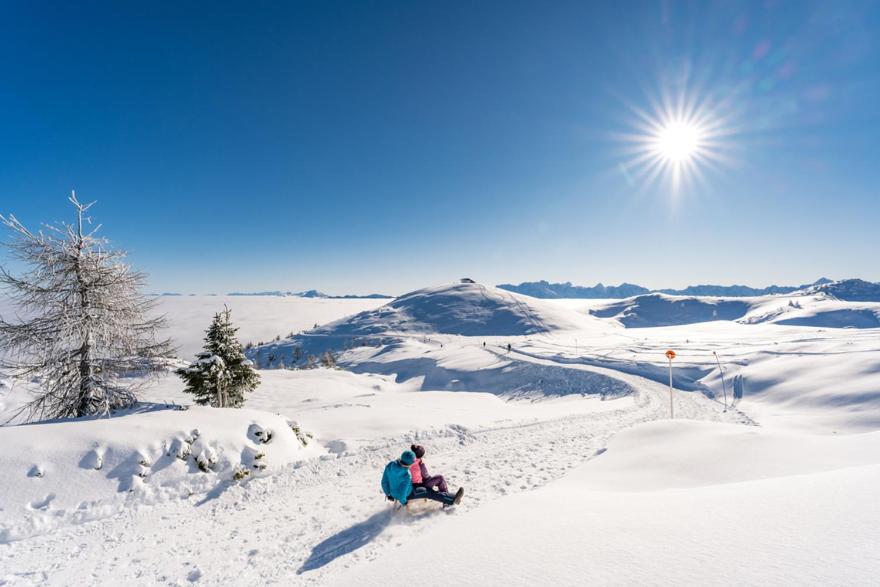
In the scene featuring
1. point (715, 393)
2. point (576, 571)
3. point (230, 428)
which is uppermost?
point (576, 571)

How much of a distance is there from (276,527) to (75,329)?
1257 centimetres

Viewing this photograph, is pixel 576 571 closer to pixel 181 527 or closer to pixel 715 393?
pixel 181 527

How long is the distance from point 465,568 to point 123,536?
7.58 m

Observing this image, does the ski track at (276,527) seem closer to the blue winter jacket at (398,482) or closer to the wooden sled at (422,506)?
the wooden sled at (422,506)

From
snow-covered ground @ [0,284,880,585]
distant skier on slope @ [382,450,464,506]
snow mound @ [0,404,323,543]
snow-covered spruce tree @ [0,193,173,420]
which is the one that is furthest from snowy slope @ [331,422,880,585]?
snow-covered spruce tree @ [0,193,173,420]

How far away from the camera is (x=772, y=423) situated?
21641mm

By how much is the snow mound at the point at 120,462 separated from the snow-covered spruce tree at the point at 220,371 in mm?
7956

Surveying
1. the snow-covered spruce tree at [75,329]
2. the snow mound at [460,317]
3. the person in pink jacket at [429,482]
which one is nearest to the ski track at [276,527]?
the person in pink jacket at [429,482]

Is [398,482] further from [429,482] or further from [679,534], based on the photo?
[679,534]

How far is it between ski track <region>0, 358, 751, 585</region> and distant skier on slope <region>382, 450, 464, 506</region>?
385 mm

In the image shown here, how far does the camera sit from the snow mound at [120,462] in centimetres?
802

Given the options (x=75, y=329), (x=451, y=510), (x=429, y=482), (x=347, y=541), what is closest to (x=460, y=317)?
(x=75, y=329)

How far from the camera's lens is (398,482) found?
7.48 meters

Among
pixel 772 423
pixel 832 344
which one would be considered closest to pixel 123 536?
pixel 772 423
